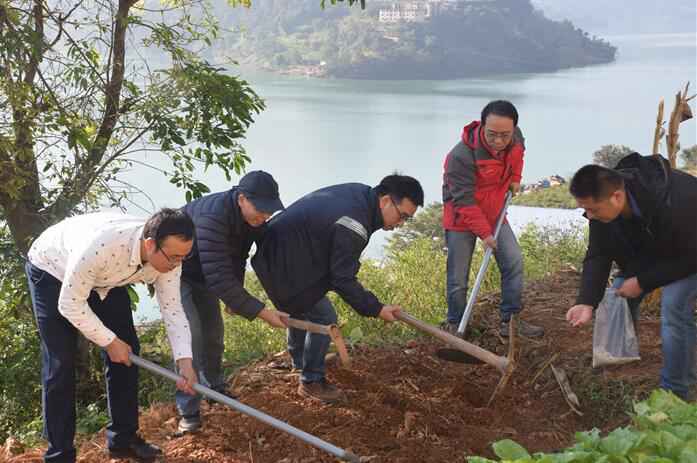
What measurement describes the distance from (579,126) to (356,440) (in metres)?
30.5

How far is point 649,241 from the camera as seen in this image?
3236 millimetres

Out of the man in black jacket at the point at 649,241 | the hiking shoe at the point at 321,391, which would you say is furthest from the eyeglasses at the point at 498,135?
the hiking shoe at the point at 321,391

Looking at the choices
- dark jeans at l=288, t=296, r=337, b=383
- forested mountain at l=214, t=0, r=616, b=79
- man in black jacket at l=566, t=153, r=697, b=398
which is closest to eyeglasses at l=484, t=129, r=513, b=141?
man in black jacket at l=566, t=153, r=697, b=398

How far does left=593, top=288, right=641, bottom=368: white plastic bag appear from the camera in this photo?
3.66 meters

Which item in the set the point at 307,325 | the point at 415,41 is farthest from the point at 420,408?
the point at 415,41

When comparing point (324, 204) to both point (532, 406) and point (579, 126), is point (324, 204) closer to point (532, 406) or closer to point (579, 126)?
point (532, 406)

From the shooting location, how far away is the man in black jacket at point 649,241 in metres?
3.04

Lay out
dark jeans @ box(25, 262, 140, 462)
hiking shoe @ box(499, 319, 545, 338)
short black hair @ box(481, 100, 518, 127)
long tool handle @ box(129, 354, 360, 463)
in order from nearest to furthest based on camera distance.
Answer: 1. long tool handle @ box(129, 354, 360, 463)
2. dark jeans @ box(25, 262, 140, 462)
3. short black hair @ box(481, 100, 518, 127)
4. hiking shoe @ box(499, 319, 545, 338)

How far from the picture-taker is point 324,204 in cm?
325

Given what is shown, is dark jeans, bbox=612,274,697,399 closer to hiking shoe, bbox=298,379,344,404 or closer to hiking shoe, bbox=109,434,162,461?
hiking shoe, bbox=298,379,344,404

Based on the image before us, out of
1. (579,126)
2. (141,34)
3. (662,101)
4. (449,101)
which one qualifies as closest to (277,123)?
(449,101)

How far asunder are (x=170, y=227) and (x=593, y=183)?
1.74 meters

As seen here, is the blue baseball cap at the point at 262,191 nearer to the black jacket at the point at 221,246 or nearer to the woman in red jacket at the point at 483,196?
the black jacket at the point at 221,246

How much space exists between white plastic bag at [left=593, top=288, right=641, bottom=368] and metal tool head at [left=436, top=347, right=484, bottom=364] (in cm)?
69
